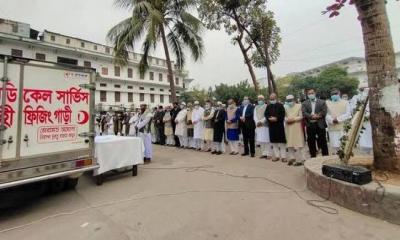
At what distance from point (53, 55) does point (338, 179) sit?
38.3 m

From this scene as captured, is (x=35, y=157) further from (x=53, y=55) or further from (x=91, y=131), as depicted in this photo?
(x=53, y=55)

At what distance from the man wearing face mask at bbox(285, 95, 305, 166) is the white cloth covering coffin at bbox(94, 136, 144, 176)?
402 centimetres

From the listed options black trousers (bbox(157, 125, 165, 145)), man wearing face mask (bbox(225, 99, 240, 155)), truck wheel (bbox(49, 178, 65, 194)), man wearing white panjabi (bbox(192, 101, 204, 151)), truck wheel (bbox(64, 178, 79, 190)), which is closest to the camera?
truck wheel (bbox(49, 178, 65, 194))

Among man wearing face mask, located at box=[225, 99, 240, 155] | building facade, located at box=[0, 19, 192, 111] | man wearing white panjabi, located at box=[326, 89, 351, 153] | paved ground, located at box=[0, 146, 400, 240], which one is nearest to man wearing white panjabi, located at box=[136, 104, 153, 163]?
paved ground, located at box=[0, 146, 400, 240]

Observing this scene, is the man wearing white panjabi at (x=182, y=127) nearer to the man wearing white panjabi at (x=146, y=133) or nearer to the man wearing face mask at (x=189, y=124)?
the man wearing face mask at (x=189, y=124)

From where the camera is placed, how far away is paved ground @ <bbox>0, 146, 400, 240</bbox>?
9.46 feet

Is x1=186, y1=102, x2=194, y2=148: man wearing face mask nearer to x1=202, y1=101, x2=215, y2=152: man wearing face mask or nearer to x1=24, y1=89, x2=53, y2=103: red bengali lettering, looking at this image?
x1=202, y1=101, x2=215, y2=152: man wearing face mask

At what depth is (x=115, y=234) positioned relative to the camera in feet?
9.65

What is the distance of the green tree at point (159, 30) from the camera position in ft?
38.0

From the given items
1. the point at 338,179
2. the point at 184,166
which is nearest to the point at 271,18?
the point at 184,166

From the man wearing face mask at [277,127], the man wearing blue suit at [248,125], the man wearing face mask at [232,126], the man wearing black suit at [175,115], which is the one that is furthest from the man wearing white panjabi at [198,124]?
the man wearing face mask at [277,127]

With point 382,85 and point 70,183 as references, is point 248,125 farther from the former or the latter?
point 70,183

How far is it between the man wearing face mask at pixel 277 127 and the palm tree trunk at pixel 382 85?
3052 millimetres

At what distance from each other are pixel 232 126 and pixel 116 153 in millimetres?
4159
